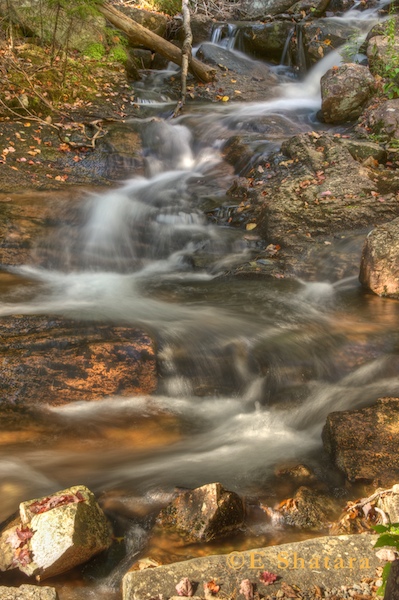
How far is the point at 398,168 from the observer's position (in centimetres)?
896

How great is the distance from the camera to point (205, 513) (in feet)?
11.0

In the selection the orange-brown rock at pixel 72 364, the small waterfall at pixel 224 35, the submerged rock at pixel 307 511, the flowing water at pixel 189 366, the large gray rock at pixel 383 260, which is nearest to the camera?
the submerged rock at pixel 307 511

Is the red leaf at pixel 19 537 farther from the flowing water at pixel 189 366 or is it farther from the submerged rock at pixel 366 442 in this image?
the submerged rock at pixel 366 442

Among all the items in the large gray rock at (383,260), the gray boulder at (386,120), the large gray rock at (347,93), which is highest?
the large gray rock at (347,93)

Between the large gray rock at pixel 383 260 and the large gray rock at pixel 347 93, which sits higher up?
the large gray rock at pixel 347 93

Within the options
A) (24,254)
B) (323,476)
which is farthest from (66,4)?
(323,476)

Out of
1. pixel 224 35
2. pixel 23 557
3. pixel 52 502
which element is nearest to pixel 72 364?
pixel 52 502

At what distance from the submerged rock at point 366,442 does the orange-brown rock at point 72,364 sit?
1664 mm

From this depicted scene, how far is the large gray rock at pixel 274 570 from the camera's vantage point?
96.5 inches

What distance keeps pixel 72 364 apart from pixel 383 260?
13.0 ft

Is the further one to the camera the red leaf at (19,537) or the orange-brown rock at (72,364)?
the orange-brown rock at (72,364)

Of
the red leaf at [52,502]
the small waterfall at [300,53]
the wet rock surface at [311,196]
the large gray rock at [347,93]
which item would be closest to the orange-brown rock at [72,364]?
the red leaf at [52,502]

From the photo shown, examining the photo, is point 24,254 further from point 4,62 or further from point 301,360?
point 4,62

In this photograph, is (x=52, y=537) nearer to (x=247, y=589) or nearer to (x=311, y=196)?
(x=247, y=589)
